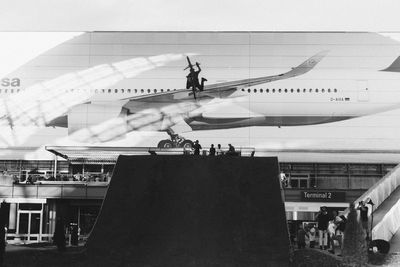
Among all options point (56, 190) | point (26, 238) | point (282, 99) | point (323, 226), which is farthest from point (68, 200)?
point (323, 226)

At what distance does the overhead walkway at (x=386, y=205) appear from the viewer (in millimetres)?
18969

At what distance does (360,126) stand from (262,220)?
30236 millimetres

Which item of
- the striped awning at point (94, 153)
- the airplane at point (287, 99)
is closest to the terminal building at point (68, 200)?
the striped awning at point (94, 153)

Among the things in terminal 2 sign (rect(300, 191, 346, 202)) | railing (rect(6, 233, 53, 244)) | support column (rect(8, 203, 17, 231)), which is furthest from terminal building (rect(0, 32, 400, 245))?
railing (rect(6, 233, 53, 244))

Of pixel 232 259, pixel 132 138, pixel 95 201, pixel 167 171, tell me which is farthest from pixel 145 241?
pixel 132 138

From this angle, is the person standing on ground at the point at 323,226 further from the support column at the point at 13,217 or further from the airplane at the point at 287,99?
the airplane at the point at 287,99

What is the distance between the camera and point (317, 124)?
46531mm

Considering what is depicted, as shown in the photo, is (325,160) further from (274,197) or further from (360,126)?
→ (274,197)

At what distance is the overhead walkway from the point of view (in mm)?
18969

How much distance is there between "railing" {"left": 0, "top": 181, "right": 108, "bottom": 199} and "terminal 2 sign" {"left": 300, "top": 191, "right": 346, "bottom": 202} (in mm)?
11443

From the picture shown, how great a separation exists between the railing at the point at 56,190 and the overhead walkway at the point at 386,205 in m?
18.3

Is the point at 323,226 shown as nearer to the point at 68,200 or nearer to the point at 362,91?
the point at 68,200

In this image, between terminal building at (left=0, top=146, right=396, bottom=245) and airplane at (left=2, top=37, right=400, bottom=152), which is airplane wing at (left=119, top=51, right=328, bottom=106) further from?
terminal building at (left=0, top=146, right=396, bottom=245)

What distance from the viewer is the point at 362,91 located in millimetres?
46188
